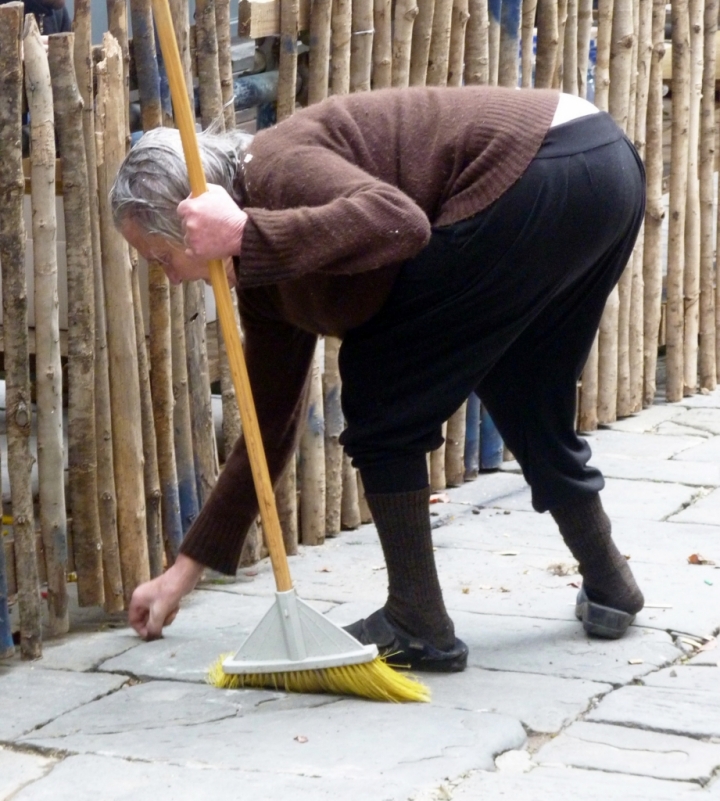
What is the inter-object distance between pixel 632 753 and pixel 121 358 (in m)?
1.78

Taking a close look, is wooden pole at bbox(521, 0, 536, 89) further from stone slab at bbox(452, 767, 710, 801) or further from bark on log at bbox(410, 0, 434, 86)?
stone slab at bbox(452, 767, 710, 801)

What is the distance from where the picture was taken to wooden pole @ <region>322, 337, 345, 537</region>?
4.63 metres

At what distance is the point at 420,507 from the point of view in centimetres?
320

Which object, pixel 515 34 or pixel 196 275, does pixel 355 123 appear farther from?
pixel 515 34

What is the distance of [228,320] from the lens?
9.87ft

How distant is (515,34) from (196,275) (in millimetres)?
2717

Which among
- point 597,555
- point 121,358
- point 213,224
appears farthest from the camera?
point 121,358

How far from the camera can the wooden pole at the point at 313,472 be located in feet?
14.9

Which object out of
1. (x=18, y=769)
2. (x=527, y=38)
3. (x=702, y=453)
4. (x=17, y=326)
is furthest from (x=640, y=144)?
(x=18, y=769)

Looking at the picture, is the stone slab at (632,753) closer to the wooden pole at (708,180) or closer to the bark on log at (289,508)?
the bark on log at (289,508)

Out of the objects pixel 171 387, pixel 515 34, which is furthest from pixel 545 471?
pixel 515 34

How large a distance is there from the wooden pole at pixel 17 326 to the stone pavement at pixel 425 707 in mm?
224

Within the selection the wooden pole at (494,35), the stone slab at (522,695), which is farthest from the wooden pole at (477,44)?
the stone slab at (522,695)

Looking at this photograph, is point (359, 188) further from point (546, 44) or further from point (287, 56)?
point (546, 44)
